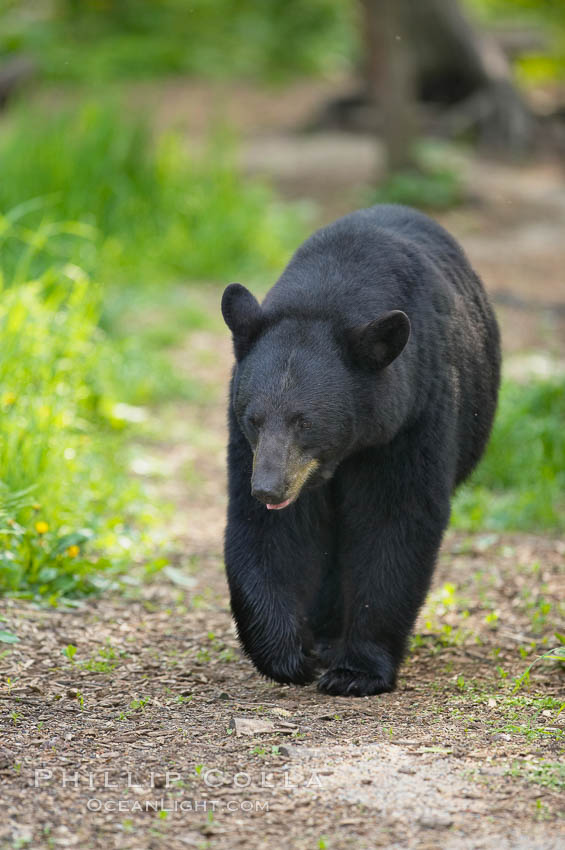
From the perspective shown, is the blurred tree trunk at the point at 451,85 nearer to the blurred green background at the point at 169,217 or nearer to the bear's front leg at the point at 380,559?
the blurred green background at the point at 169,217

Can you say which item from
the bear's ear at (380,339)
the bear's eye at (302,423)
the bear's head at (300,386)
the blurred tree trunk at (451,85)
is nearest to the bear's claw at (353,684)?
the bear's head at (300,386)

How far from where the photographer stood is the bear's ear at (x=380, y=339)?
→ 372 cm

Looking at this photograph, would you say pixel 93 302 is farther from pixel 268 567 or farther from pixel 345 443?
pixel 345 443

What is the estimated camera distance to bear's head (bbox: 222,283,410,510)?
147 inches

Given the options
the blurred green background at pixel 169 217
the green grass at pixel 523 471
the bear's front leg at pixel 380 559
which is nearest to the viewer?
the bear's front leg at pixel 380 559

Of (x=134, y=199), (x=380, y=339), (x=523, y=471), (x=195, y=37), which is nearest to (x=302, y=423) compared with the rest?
(x=380, y=339)

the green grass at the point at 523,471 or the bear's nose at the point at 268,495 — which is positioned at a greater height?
the bear's nose at the point at 268,495

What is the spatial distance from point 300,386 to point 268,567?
2.56 feet

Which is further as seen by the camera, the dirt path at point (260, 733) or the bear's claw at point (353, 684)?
the bear's claw at point (353, 684)

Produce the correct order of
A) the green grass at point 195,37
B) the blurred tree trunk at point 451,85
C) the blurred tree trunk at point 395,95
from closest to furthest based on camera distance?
the blurred tree trunk at point 395,95 < the blurred tree trunk at point 451,85 < the green grass at point 195,37

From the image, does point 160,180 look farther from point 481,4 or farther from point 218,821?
point 481,4

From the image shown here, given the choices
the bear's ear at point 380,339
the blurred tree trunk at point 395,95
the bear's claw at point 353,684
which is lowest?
the bear's claw at point 353,684

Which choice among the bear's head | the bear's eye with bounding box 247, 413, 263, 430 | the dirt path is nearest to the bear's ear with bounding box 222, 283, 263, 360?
the bear's head

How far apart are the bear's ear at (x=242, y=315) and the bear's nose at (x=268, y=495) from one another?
54 centimetres
